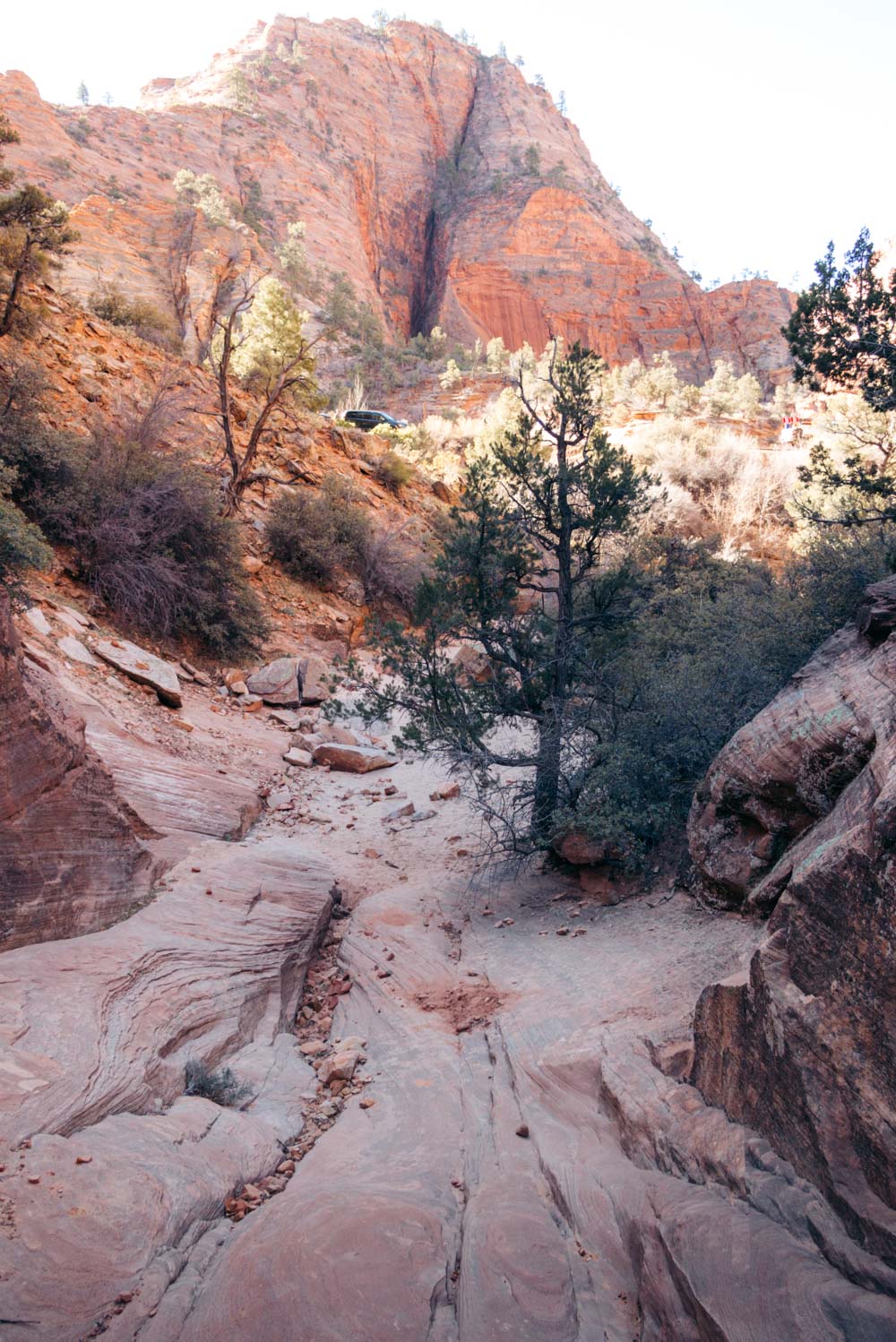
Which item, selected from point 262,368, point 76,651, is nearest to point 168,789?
point 76,651

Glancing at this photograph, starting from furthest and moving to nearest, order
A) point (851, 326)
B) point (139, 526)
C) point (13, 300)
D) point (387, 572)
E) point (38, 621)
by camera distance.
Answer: point (387, 572) → point (13, 300) → point (139, 526) → point (38, 621) → point (851, 326)

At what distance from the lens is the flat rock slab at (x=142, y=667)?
32.7 feet

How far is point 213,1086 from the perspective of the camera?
3932 millimetres

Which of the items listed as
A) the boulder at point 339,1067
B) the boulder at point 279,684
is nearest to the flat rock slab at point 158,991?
the boulder at point 339,1067

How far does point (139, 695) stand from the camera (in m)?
9.76

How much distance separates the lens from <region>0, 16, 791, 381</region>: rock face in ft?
152

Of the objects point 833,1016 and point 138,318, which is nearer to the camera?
point 833,1016

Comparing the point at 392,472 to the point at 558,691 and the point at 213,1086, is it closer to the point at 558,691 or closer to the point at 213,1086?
the point at 558,691

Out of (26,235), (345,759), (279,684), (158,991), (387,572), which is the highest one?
(26,235)

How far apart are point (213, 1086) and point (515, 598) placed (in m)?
6.45

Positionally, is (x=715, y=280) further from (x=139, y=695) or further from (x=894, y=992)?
(x=894, y=992)

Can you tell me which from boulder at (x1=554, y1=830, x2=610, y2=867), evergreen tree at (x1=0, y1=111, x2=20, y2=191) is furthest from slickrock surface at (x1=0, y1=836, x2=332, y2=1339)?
evergreen tree at (x1=0, y1=111, x2=20, y2=191)

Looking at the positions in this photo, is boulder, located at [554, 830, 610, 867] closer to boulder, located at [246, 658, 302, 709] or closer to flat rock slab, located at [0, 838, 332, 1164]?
flat rock slab, located at [0, 838, 332, 1164]

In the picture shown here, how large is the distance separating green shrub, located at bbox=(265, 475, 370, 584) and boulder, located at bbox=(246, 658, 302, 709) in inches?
188
